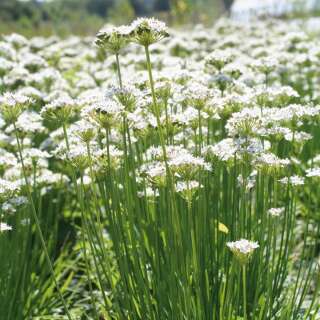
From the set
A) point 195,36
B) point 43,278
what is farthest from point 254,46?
point 43,278

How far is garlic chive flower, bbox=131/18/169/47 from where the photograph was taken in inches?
87.0

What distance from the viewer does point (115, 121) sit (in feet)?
7.70

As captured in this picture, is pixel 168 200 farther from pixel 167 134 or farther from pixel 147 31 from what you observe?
pixel 147 31

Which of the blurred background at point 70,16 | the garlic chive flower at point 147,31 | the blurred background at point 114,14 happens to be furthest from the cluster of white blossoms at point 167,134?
the blurred background at point 70,16

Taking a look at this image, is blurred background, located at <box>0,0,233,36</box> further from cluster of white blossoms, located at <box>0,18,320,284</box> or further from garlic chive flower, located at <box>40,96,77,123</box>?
garlic chive flower, located at <box>40,96,77,123</box>

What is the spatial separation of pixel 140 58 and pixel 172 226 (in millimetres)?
3359

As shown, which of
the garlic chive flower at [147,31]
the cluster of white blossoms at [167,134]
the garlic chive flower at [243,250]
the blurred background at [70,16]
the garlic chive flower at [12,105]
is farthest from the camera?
the blurred background at [70,16]

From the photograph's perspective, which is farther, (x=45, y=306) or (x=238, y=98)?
(x=45, y=306)

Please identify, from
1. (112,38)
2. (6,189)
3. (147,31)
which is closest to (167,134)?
(112,38)

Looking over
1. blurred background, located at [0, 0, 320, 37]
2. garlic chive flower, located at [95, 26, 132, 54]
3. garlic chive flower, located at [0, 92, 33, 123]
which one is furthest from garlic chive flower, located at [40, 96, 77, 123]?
blurred background, located at [0, 0, 320, 37]

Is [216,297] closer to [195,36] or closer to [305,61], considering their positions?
[305,61]

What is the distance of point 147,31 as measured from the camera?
221 cm

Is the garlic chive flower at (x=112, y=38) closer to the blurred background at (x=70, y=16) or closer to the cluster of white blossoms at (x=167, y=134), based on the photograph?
the cluster of white blossoms at (x=167, y=134)

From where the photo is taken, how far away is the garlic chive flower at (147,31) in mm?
2211
